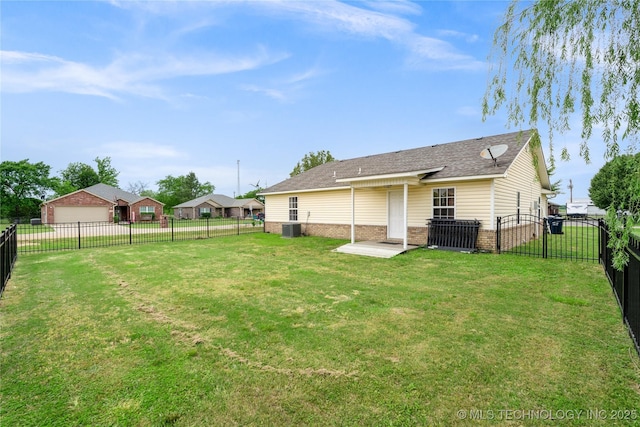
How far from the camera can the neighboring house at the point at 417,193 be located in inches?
404

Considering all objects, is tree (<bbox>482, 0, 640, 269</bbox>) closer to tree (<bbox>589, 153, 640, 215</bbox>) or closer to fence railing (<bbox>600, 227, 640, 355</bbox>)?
tree (<bbox>589, 153, 640, 215</bbox>)

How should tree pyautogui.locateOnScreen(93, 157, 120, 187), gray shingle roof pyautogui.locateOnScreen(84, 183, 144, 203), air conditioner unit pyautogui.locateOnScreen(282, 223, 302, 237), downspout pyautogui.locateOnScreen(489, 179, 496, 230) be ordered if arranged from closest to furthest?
1. downspout pyautogui.locateOnScreen(489, 179, 496, 230)
2. air conditioner unit pyautogui.locateOnScreen(282, 223, 302, 237)
3. gray shingle roof pyautogui.locateOnScreen(84, 183, 144, 203)
4. tree pyautogui.locateOnScreen(93, 157, 120, 187)

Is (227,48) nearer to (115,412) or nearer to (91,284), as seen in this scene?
(91,284)

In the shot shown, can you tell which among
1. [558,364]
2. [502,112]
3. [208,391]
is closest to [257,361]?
[208,391]

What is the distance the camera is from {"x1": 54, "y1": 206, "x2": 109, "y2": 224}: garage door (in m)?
33.0

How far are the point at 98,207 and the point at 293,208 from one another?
31.2m

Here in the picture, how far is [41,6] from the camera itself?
877 centimetres

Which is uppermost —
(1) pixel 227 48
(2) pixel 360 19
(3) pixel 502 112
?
(1) pixel 227 48

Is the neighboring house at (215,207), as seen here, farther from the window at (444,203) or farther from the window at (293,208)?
the window at (444,203)

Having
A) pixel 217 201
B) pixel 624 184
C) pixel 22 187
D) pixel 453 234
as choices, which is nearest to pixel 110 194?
pixel 217 201

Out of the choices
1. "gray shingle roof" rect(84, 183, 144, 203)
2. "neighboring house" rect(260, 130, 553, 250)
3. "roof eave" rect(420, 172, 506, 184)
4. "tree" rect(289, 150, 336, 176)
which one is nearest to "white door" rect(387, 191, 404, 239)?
"neighboring house" rect(260, 130, 553, 250)

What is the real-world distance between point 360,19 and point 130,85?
574 inches

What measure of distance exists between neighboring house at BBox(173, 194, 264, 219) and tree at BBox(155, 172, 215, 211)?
15.8 meters

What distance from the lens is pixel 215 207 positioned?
172 ft
